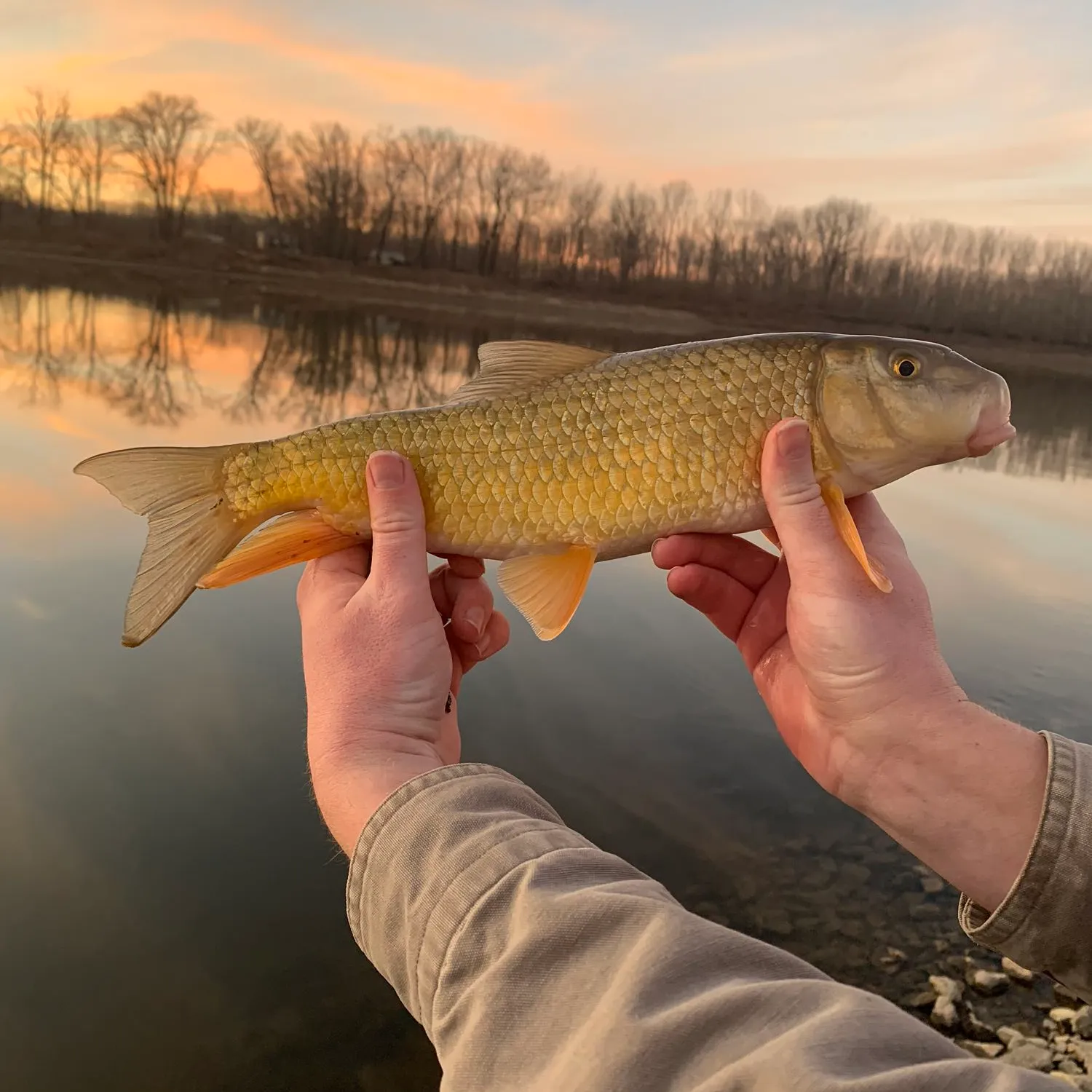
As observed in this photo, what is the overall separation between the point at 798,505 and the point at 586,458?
2.06ft

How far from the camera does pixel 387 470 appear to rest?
238 centimetres

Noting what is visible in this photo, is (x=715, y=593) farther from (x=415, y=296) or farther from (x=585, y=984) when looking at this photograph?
(x=415, y=296)

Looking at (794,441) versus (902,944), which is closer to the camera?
(794,441)

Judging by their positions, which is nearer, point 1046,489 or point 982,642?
point 982,642

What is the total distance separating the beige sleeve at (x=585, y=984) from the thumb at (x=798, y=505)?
122 cm

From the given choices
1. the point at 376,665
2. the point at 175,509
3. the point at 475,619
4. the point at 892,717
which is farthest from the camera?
the point at 475,619

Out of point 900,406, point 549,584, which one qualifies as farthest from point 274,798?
point 900,406

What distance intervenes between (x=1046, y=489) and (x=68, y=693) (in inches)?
588

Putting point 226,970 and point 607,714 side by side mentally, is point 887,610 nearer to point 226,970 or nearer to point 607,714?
point 226,970

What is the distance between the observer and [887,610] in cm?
234

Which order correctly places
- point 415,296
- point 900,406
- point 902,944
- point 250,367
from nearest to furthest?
point 900,406 → point 902,944 → point 250,367 → point 415,296

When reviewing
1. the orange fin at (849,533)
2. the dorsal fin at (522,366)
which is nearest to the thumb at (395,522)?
the dorsal fin at (522,366)

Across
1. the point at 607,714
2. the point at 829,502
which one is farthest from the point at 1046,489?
the point at 829,502

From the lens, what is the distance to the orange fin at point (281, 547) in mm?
2412
